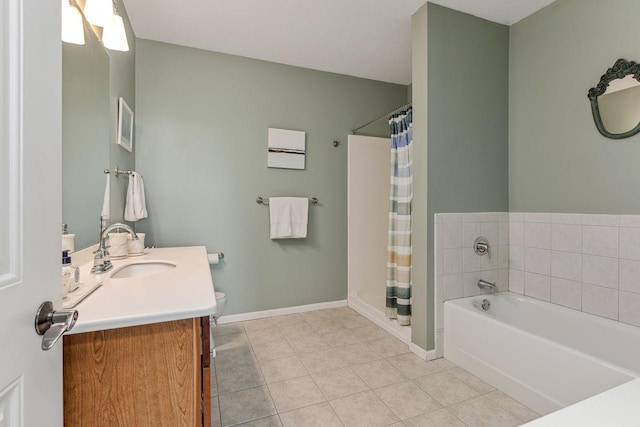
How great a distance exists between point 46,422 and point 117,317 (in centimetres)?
24

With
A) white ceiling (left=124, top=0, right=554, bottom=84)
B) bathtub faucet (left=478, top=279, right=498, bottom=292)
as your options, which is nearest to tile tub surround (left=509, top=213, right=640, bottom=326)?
bathtub faucet (left=478, top=279, right=498, bottom=292)

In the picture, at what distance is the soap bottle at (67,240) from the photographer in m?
1.24

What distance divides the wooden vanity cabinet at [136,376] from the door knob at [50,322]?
Answer: 0.26 meters

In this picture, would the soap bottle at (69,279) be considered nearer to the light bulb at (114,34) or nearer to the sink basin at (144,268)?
the sink basin at (144,268)

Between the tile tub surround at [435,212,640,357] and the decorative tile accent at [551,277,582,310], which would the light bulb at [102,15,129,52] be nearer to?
the tile tub surround at [435,212,640,357]

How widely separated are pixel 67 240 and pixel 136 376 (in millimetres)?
751

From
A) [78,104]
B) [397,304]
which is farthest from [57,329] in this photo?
[397,304]

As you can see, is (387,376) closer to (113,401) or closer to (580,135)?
(113,401)

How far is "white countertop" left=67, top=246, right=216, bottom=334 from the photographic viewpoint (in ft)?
2.63

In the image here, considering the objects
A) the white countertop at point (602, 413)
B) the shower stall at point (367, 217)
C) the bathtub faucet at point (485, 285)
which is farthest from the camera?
the shower stall at point (367, 217)

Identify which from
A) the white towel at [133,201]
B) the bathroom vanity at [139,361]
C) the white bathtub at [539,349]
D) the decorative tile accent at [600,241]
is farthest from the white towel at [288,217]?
the decorative tile accent at [600,241]

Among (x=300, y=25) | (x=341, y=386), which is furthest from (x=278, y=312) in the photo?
(x=300, y=25)

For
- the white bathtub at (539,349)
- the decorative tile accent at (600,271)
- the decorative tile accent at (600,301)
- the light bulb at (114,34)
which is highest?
the light bulb at (114,34)

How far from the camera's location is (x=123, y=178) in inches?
82.8
